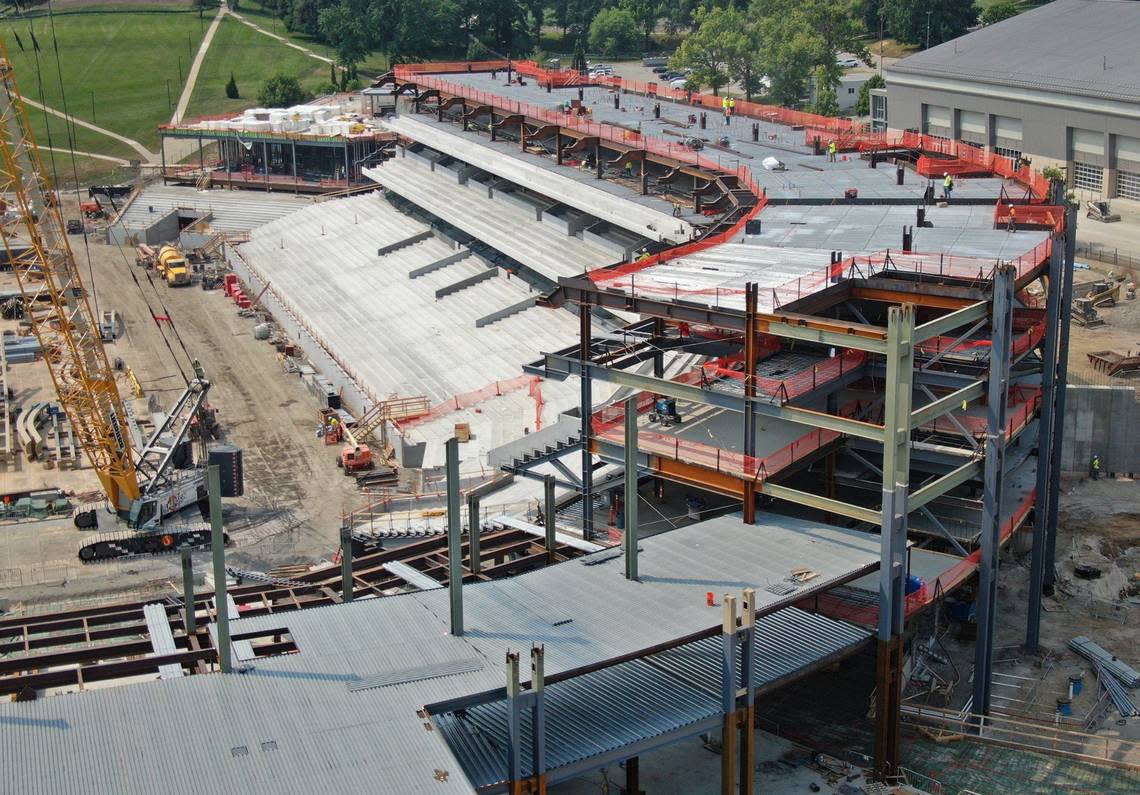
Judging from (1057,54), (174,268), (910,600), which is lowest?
(174,268)

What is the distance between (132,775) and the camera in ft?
82.8

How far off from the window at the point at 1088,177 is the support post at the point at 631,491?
2365 inches

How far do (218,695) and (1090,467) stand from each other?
36114 mm

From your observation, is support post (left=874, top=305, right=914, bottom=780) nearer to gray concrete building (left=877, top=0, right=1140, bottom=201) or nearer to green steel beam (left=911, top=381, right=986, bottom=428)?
green steel beam (left=911, top=381, right=986, bottom=428)

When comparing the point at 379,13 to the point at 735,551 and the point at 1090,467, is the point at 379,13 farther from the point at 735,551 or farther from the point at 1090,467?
the point at 735,551

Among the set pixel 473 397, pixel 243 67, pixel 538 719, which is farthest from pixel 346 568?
pixel 243 67

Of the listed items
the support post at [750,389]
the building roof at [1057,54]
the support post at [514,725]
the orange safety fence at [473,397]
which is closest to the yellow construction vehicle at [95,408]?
the orange safety fence at [473,397]

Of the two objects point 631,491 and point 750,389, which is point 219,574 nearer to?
point 631,491

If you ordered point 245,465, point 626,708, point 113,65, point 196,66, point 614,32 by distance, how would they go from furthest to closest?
point 614,32 → point 196,66 → point 113,65 → point 245,465 → point 626,708

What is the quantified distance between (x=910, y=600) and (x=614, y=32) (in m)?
125

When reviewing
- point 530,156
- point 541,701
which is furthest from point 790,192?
point 541,701

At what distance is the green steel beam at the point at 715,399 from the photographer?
35094mm

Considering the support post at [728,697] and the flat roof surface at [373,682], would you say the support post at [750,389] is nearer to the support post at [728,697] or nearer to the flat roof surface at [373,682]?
the flat roof surface at [373,682]

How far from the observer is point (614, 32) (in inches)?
6048
